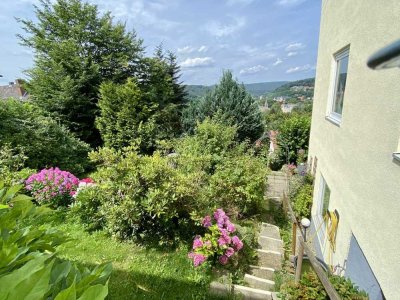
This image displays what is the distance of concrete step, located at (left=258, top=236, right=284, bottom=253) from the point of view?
17.2 ft

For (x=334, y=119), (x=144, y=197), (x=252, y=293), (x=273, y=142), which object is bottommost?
(x=252, y=293)

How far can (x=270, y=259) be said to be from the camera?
16.3ft

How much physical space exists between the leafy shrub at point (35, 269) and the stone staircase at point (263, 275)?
3.64 m

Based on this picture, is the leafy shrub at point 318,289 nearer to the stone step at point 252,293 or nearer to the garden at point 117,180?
the stone step at point 252,293

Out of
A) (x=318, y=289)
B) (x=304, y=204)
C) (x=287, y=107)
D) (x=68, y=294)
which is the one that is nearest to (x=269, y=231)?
(x=304, y=204)

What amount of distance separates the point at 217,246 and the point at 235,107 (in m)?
9.12

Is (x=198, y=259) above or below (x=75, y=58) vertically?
below

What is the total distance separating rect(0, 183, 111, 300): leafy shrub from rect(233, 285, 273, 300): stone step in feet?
12.1

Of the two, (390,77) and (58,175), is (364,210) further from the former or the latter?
(58,175)

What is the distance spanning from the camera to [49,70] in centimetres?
1328

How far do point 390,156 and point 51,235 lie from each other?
277cm

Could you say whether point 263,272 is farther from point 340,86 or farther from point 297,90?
point 297,90

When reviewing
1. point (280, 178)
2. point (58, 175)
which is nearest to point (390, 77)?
point (58, 175)

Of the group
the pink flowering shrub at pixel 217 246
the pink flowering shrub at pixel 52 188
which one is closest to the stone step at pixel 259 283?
the pink flowering shrub at pixel 217 246
